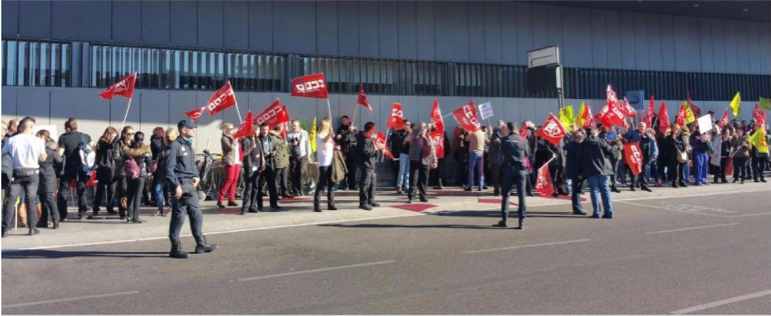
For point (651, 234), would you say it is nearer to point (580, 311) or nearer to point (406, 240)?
point (406, 240)

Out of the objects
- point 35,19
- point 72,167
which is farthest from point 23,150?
point 35,19

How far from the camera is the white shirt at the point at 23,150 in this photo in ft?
33.6

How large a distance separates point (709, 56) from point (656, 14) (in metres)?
3.37

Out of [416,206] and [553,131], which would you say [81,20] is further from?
[553,131]

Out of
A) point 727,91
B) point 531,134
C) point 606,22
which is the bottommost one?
point 531,134

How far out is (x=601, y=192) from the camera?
12.5m

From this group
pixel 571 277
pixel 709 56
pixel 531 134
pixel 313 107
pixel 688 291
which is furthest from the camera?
pixel 709 56

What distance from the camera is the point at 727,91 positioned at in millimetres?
26984

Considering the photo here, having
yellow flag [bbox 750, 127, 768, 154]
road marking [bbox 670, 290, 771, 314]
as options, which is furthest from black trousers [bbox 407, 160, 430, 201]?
yellow flag [bbox 750, 127, 768, 154]

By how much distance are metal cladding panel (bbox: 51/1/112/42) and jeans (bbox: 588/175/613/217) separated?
12.7 meters

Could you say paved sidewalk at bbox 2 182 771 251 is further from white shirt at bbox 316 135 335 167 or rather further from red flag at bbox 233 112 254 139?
red flag at bbox 233 112 254 139

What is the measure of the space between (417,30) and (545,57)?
529 centimetres

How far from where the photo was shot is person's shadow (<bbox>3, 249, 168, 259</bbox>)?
8.87 meters

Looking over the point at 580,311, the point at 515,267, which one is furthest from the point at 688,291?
the point at 515,267
